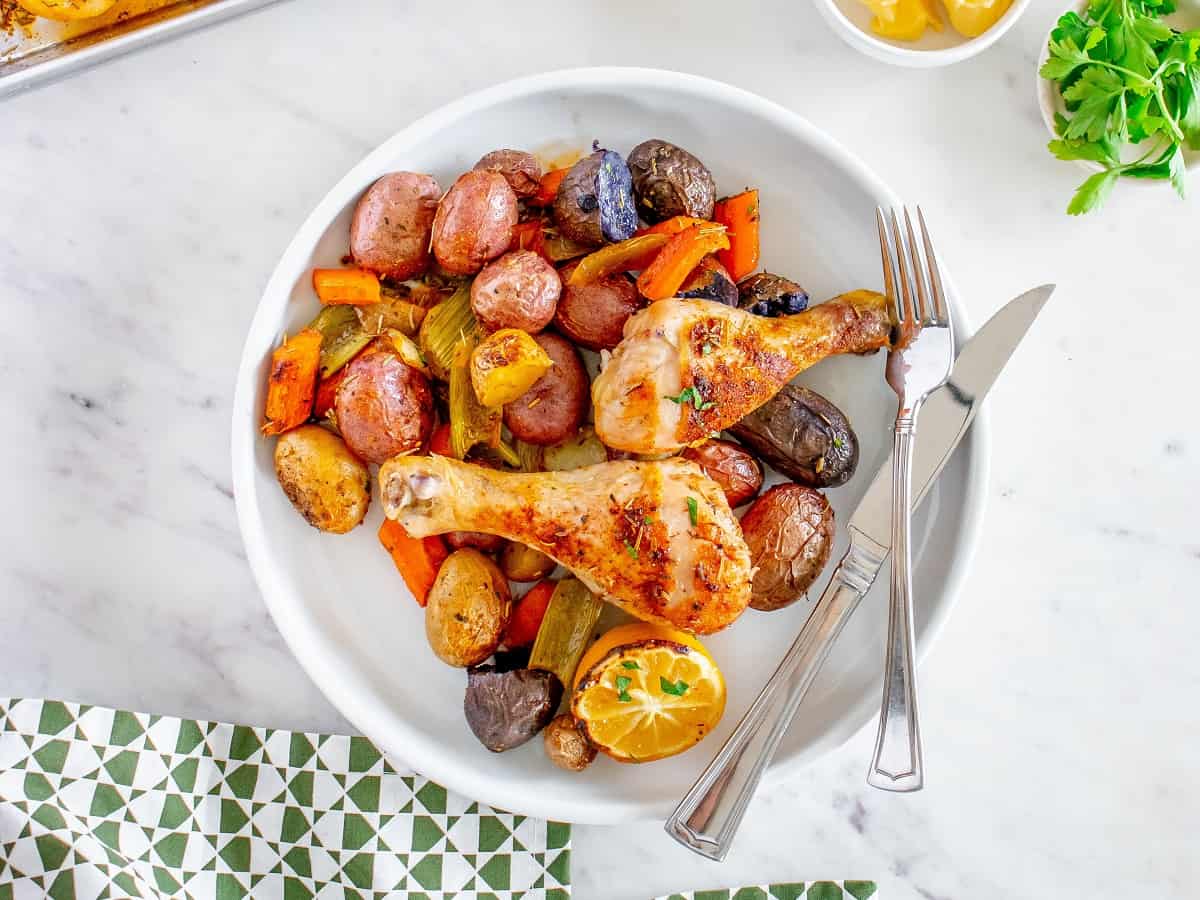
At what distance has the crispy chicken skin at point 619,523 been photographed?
5.29 feet

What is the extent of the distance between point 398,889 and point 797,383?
1.28m

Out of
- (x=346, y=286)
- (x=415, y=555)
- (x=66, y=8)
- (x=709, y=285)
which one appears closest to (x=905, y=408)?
(x=709, y=285)

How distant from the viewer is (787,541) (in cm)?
174

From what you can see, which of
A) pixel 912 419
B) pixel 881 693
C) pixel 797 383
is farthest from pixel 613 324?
pixel 881 693

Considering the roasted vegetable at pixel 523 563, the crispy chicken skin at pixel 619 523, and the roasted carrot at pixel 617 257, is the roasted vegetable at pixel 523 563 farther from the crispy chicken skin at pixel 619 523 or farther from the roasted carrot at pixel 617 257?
the roasted carrot at pixel 617 257

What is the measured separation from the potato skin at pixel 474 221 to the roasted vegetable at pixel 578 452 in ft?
1.19

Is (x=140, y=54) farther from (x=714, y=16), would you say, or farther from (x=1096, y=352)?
(x=1096, y=352)

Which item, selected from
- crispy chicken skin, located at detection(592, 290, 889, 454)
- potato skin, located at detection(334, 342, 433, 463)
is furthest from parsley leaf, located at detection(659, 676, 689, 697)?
potato skin, located at detection(334, 342, 433, 463)

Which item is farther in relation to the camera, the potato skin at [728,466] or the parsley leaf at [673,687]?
the potato skin at [728,466]

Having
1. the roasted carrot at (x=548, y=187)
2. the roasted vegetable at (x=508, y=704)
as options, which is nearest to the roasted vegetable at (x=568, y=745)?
the roasted vegetable at (x=508, y=704)

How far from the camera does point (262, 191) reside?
2.00 m

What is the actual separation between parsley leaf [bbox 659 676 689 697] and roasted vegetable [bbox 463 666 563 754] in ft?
0.72

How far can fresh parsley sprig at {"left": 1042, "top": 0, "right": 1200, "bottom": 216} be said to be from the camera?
176 centimetres

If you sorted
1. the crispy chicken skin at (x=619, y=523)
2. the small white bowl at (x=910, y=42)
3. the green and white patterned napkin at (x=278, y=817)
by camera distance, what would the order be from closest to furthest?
1. the crispy chicken skin at (x=619, y=523)
2. the small white bowl at (x=910, y=42)
3. the green and white patterned napkin at (x=278, y=817)
